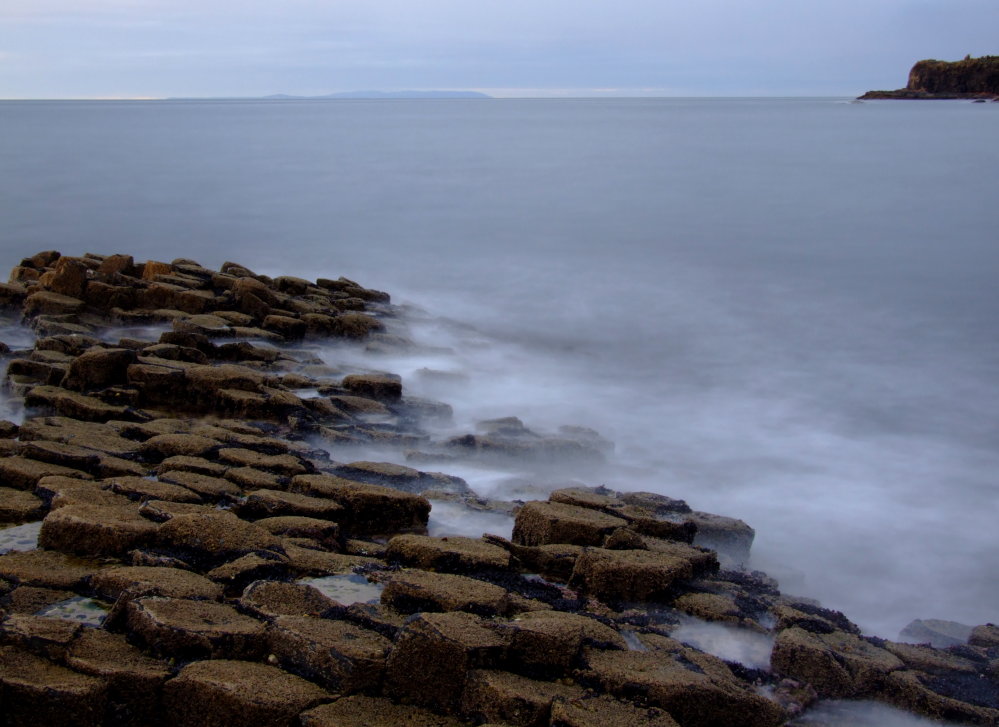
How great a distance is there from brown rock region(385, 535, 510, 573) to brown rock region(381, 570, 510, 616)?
375 mm

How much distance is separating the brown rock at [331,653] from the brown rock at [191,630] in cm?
9

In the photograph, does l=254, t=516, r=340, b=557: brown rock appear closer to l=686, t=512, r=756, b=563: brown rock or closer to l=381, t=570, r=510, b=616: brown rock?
l=381, t=570, r=510, b=616: brown rock

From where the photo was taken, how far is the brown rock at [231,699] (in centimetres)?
308

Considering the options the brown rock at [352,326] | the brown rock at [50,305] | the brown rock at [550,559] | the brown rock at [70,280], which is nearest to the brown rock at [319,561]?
the brown rock at [550,559]

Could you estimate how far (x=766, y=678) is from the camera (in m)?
3.99

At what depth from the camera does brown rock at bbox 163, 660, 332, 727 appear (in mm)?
3082

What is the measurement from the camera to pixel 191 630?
132 inches

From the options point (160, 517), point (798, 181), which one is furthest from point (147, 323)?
point (798, 181)

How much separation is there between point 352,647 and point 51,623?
1.09 metres

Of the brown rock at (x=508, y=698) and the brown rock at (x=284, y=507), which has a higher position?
the brown rock at (x=284, y=507)

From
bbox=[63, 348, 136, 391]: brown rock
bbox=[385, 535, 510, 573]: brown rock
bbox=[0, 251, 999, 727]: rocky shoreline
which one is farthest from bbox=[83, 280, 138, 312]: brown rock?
bbox=[385, 535, 510, 573]: brown rock

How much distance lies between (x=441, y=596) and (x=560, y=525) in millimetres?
1282

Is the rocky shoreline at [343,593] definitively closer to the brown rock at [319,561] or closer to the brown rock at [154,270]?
the brown rock at [319,561]

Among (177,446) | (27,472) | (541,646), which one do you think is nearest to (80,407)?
(177,446)
